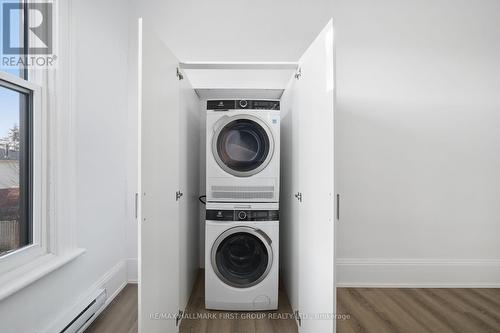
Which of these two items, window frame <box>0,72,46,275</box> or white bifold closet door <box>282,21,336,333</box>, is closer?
white bifold closet door <box>282,21,336,333</box>

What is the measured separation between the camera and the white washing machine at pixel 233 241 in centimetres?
185

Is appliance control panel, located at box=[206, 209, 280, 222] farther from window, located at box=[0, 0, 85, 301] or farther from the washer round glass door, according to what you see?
window, located at box=[0, 0, 85, 301]

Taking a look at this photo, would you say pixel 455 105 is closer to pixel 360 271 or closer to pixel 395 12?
pixel 395 12

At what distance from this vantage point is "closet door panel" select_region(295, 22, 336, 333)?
3.69 feet

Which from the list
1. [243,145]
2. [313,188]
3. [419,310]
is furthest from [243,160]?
[419,310]

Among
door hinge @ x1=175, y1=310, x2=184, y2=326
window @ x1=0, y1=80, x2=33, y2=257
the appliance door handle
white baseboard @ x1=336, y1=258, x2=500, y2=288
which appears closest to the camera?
window @ x1=0, y1=80, x2=33, y2=257

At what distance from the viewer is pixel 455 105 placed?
2301 millimetres

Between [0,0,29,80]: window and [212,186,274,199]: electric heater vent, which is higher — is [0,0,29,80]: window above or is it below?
above

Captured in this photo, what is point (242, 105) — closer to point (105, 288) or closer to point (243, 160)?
point (243, 160)

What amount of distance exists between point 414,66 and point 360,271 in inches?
83.5

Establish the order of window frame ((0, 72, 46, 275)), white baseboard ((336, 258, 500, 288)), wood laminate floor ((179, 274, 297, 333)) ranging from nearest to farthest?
1. window frame ((0, 72, 46, 275))
2. wood laminate floor ((179, 274, 297, 333))
3. white baseboard ((336, 258, 500, 288))

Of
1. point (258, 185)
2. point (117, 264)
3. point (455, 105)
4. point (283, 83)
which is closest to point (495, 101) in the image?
point (455, 105)

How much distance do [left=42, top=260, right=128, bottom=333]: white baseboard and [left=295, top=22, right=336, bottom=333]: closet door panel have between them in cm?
151

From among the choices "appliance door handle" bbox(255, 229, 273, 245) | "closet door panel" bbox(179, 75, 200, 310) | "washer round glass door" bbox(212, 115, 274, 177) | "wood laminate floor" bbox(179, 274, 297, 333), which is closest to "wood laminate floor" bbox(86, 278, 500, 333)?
"wood laminate floor" bbox(179, 274, 297, 333)
